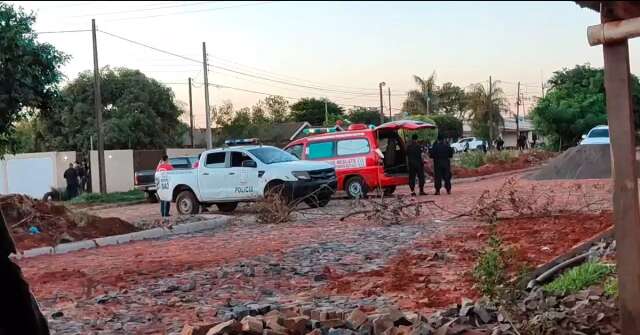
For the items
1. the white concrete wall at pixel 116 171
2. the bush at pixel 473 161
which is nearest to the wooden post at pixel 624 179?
the bush at pixel 473 161

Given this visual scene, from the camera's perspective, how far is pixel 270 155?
61.4ft

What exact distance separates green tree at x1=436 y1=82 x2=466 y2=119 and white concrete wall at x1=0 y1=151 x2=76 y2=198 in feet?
174

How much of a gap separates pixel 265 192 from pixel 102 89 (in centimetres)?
3282

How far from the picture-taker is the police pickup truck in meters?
17.8

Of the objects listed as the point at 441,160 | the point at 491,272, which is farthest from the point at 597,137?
the point at 491,272

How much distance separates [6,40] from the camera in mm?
13641

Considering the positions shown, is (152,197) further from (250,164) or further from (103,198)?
(250,164)

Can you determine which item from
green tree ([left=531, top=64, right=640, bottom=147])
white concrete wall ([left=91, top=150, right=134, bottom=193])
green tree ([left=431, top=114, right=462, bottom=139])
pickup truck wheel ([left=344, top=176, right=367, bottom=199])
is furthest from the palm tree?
pickup truck wheel ([left=344, top=176, right=367, bottom=199])

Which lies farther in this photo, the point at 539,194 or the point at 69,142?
the point at 69,142

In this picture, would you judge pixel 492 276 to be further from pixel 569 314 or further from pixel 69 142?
pixel 69 142

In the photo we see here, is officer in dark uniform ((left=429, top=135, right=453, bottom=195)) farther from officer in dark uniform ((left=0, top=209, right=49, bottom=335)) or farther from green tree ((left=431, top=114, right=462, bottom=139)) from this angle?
green tree ((left=431, top=114, right=462, bottom=139))

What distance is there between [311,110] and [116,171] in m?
48.0

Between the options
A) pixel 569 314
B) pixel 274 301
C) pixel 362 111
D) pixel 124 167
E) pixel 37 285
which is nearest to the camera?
pixel 569 314

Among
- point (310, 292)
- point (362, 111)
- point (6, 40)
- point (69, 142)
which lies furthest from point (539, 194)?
point (362, 111)
